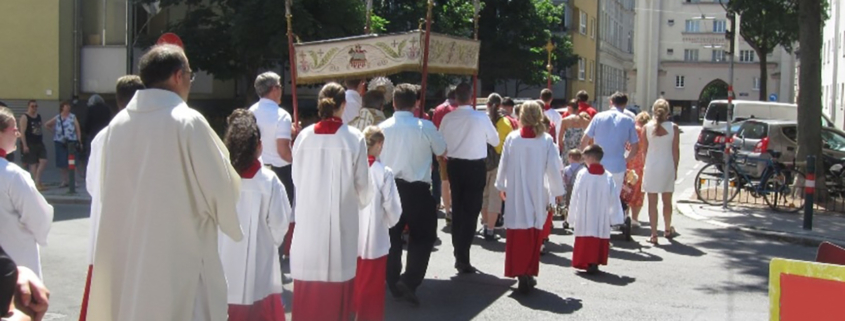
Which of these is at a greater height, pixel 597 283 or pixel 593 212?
pixel 593 212

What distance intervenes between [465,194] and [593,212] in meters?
1.48

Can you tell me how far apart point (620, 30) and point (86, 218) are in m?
64.3

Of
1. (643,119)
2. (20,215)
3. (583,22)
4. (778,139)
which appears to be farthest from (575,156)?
(583,22)

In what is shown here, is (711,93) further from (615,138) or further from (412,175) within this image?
(412,175)

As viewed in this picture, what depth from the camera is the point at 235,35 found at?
24000 millimetres

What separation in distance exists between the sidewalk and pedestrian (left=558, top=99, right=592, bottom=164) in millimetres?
2593

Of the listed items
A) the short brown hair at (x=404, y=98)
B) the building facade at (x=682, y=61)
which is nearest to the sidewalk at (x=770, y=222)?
the short brown hair at (x=404, y=98)

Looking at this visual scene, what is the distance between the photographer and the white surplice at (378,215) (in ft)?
23.6

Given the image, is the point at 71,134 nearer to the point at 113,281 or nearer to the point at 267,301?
the point at 267,301

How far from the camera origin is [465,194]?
9203 millimetres

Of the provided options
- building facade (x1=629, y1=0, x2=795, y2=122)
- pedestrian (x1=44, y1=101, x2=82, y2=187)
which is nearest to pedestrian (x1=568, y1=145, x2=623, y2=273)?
pedestrian (x1=44, y1=101, x2=82, y2=187)

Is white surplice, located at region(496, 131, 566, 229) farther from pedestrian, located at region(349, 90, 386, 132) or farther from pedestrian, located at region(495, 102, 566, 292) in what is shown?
pedestrian, located at region(349, 90, 386, 132)

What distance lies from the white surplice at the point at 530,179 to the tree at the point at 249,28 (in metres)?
15.0

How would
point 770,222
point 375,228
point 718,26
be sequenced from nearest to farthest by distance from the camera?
point 375,228, point 770,222, point 718,26
